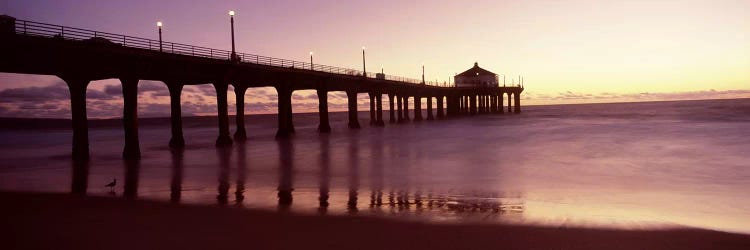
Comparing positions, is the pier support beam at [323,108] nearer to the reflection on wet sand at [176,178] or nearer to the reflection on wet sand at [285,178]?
the reflection on wet sand at [285,178]

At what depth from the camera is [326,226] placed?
29.8 feet

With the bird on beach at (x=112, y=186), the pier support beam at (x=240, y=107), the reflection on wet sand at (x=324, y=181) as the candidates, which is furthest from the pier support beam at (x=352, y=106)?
the bird on beach at (x=112, y=186)

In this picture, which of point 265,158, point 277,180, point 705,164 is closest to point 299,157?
point 265,158

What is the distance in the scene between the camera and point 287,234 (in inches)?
335

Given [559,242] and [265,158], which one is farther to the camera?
[265,158]

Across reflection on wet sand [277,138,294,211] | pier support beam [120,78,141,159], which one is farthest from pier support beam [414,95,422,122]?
pier support beam [120,78,141,159]

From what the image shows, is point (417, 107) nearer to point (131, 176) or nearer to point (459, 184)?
point (131, 176)

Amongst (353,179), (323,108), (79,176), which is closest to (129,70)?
(79,176)

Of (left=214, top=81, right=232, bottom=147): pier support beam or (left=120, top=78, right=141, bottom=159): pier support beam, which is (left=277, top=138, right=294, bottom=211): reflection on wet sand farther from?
(left=120, top=78, right=141, bottom=159): pier support beam

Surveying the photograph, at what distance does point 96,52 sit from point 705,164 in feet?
83.4

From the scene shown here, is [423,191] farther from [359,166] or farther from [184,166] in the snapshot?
[184,166]

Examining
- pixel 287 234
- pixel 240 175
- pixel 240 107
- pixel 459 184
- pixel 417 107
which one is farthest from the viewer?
pixel 417 107

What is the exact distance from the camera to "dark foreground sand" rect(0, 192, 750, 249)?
7.79 metres

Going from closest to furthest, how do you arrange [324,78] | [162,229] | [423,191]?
[162,229] → [423,191] → [324,78]
